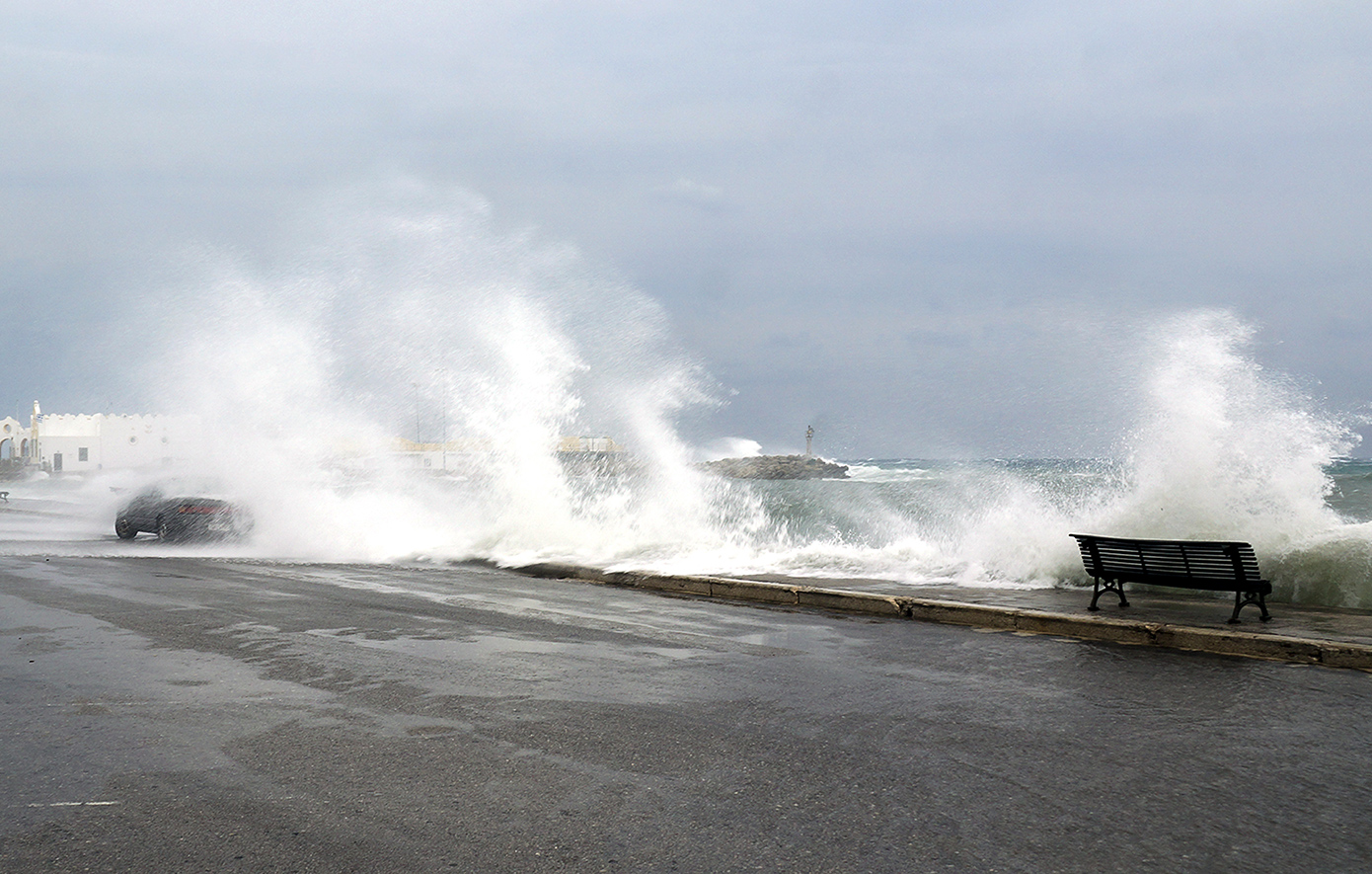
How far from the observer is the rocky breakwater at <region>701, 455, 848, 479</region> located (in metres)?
114

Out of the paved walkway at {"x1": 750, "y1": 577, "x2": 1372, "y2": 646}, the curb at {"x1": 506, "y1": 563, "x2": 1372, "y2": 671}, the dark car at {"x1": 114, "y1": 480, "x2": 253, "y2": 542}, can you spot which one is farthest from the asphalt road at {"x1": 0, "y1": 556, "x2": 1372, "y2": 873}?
the dark car at {"x1": 114, "y1": 480, "x2": 253, "y2": 542}

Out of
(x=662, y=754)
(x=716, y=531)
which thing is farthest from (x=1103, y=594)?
(x=716, y=531)

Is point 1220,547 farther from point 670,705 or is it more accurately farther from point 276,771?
point 276,771

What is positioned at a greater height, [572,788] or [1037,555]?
[1037,555]

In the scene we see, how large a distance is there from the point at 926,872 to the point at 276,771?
3.16m

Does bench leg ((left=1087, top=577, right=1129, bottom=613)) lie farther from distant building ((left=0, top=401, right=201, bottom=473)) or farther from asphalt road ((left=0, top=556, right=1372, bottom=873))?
distant building ((left=0, top=401, right=201, bottom=473))

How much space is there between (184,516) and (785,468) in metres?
97.2

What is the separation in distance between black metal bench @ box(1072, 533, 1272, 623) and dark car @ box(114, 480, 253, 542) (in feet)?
59.0

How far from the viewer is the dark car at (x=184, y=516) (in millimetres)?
21828

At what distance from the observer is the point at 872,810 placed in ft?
14.4

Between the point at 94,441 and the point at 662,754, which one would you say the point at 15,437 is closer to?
the point at 94,441

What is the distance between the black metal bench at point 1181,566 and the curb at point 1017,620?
3.17ft

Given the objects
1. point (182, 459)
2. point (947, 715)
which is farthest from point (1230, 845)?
point (182, 459)

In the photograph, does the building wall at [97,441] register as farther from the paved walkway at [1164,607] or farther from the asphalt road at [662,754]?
the asphalt road at [662,754]
